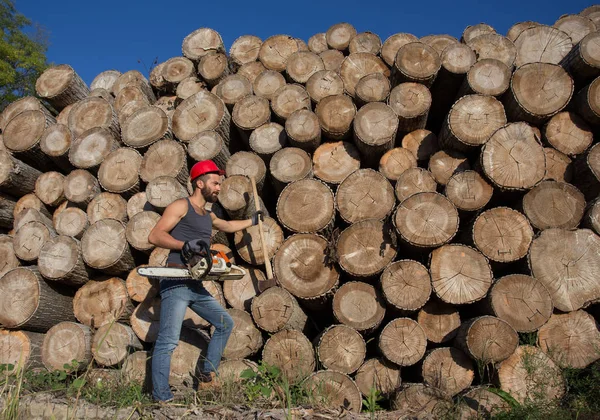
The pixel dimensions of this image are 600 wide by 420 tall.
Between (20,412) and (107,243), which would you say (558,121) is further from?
(20,412)

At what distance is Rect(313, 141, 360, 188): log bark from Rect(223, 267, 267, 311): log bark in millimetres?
1307

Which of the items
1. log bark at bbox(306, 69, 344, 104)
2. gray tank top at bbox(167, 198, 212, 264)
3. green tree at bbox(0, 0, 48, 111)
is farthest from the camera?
green tree at bbox(0, 0, 48, 111)

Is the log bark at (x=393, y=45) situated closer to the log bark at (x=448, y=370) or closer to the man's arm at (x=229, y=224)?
the man's arm at (x=229, y=224)

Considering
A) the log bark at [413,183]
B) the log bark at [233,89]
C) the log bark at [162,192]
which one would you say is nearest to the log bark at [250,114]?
the log bark at [233,89]

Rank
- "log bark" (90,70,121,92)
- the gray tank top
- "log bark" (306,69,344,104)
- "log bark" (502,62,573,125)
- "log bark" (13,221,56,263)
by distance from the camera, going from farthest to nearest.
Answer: "log bark" (90,70,121,92) < "log bark" (306,69,344,104) < "log bark" (13,221,56,263) < "log bark" (502,62,573,125) < the gray tank top

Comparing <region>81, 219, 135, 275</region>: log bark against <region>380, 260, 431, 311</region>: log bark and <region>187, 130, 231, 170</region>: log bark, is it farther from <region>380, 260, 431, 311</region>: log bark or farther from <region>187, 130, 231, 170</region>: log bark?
<region>380, 260, 431, 311</region>: log bark

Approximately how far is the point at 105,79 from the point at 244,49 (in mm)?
2857

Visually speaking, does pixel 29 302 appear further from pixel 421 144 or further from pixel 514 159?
pixel 514 159

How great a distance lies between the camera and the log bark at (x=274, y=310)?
3.92m

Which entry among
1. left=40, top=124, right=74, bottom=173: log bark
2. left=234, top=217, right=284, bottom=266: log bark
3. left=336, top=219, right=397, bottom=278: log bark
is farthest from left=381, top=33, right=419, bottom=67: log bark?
left=40, top=124, right=74, bottom=173: log bark

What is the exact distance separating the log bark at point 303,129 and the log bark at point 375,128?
1.50 feet

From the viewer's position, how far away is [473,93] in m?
4.73

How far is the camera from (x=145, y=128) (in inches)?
211

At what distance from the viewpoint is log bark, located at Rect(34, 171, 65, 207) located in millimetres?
5473
